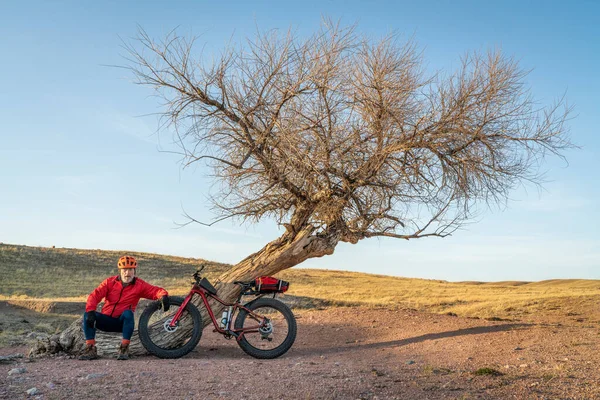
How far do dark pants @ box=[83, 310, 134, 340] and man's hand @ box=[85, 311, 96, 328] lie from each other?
0.04 m

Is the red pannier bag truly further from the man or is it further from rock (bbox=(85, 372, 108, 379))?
rock (bbox=(85, 372, 108, 379))

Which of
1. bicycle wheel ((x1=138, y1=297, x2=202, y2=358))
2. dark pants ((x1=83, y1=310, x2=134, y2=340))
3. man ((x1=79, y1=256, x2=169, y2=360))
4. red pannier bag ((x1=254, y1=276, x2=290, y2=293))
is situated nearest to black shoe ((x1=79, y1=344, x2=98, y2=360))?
man ((x1=79, y1=256, x2=169, y2=360))

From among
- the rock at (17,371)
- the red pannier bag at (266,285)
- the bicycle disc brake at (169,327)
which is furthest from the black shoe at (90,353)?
the red pannier bag at (266,285)

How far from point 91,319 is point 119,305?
499 mm

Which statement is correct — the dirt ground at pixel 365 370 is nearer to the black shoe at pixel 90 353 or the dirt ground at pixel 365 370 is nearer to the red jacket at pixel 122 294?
the black shoe at pixel 90 353

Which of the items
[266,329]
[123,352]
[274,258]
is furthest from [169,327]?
[274,258]

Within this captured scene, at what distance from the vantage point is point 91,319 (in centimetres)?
955

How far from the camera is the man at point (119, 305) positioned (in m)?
9.53

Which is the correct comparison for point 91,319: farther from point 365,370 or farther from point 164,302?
point 365,370

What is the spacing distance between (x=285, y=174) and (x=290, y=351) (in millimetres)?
3511

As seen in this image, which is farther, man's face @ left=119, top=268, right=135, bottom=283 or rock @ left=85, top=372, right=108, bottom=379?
man's face @ left=119, top=268, right=135, bottom=283

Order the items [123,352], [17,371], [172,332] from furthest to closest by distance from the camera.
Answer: [172,332] < [123,352] < [17,371]

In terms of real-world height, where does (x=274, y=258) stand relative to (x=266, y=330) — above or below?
above

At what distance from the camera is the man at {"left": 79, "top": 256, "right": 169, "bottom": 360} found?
9.53 m
